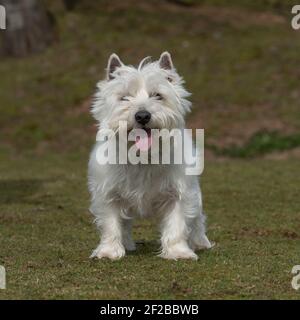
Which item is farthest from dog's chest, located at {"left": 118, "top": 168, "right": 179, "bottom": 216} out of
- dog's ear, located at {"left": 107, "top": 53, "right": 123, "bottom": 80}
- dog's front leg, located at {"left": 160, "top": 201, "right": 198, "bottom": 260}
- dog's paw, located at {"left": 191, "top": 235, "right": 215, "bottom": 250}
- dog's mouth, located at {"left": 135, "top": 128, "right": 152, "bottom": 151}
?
dog's ear, located at {"left": 107, "top": 53, "right": 123, "bottom": 80}

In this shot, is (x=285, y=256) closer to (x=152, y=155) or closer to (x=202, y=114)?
(x=152, y=155)

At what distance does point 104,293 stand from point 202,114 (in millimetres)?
16654

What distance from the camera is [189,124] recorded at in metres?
22.8

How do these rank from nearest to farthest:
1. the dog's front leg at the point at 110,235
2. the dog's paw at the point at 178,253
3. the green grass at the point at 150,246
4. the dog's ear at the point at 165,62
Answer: the green grass at the point at 150,246 → the dog's paw at the point at 178,253 → the dog's front leg at the point at 110,235 → the dog's ear at the point at 165,62

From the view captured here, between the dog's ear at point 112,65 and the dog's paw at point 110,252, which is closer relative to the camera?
the dog's paw at point 110,252

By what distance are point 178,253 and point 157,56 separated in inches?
697

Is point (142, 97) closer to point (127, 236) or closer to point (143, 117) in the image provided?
point (143, 117)

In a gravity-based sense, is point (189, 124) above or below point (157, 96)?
below

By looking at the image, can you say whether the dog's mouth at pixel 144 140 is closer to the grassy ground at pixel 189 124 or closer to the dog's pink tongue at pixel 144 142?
the dog's pink tongue at pixel 144 142

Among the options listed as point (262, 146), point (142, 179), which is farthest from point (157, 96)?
point (262, 146)

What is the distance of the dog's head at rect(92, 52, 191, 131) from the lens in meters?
7.91

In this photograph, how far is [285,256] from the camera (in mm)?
8516

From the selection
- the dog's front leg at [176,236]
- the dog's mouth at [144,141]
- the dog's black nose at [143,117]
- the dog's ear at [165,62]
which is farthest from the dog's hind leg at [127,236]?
the dog's ear at [165,62]

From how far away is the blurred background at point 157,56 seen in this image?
73.4ft
